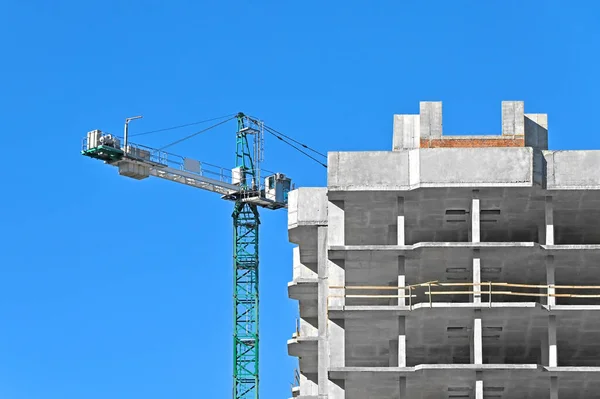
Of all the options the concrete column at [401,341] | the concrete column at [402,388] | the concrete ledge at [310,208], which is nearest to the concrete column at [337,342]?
the concrete column at [401,341]

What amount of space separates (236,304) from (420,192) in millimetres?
105651

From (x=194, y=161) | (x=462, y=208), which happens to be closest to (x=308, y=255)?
(x=462, y=208)

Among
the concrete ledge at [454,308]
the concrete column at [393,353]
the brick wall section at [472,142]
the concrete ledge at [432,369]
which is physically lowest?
the concrete ledge at [432,369]

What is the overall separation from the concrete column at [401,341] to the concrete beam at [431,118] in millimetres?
8615

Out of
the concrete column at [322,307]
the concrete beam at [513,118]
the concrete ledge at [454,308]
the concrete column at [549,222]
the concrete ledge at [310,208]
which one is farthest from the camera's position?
the concrete ledge at [310,208]

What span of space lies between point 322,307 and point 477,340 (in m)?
9.73

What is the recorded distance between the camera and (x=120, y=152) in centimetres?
16675

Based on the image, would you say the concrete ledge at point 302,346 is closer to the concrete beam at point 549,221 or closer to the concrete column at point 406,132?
the concrete column at point 406,132

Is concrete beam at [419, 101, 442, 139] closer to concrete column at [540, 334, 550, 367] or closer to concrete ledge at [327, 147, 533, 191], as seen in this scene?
concrete ledge at [327, 147, 533, 191]

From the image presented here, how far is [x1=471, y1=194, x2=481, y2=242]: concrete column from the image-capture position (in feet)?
229

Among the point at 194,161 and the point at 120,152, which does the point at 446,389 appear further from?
the point at 194,161

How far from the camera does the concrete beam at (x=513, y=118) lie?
71.6m

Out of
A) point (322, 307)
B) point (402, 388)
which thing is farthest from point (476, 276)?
point (322, 307)

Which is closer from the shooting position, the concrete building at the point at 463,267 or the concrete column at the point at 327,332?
the concrete building at the point at 463,267
